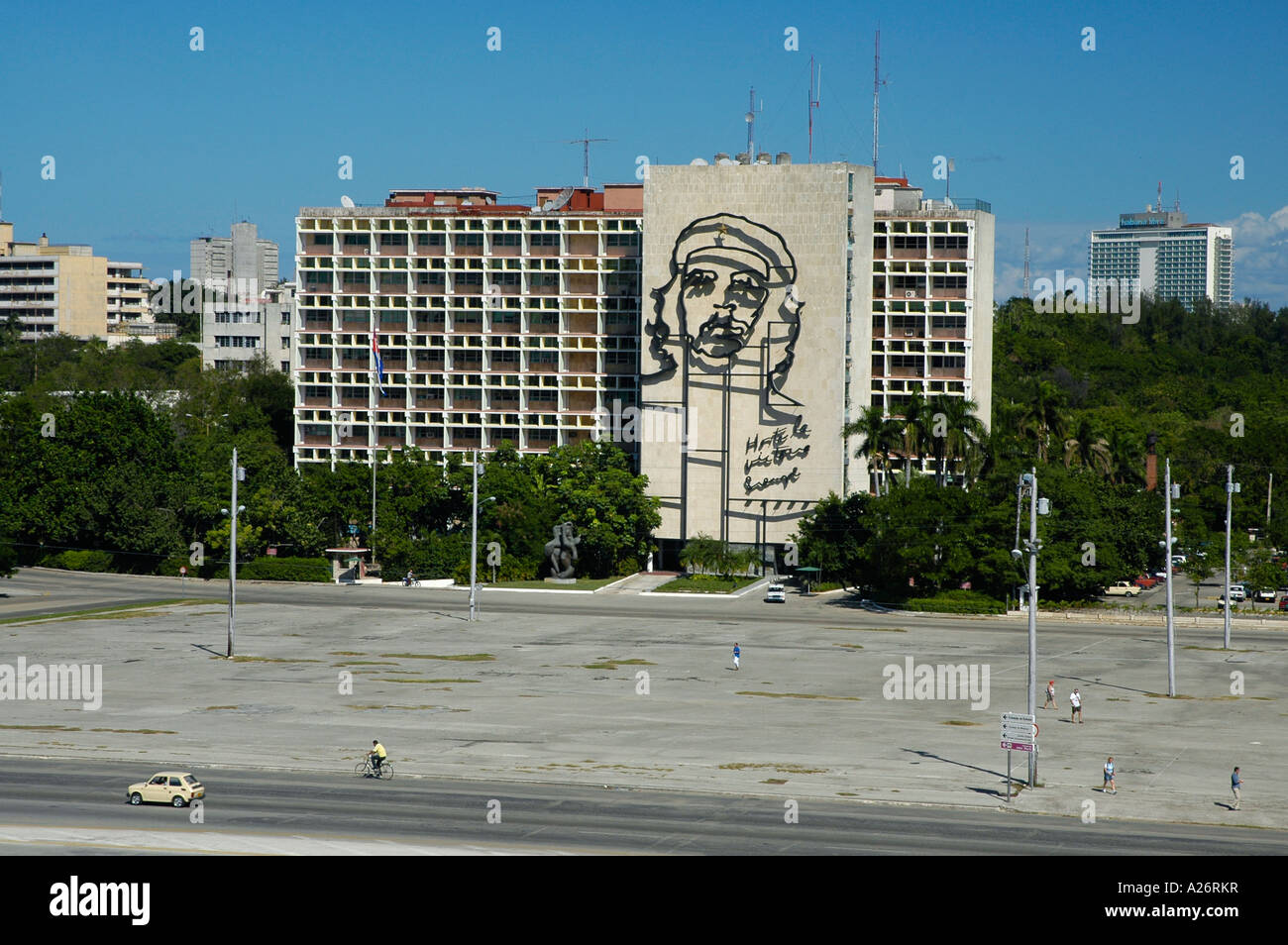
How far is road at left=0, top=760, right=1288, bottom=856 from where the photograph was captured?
1467 inches

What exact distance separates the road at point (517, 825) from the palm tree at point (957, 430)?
7099 cm

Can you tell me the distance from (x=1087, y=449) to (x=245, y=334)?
12072 cm

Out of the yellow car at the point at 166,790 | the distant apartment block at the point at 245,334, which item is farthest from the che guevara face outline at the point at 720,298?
the yellow car at the point at 166,790

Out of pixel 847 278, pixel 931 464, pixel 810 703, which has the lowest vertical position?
pixel 810 703

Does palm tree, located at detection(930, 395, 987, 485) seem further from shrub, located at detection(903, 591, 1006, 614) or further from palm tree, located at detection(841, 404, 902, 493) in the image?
shrub, located at detection(903, 591, 1006, 614)

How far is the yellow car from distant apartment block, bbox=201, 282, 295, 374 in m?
154

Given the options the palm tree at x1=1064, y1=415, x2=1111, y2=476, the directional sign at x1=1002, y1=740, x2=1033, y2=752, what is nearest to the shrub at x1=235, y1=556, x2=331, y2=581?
the palm tree at x1=1064, y1=415, x2=1111, y2=476

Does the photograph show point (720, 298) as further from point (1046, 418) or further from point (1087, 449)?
point (1087, 449)

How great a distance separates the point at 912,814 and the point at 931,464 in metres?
94.7

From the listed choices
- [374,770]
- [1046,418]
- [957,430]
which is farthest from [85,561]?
[1046,418]

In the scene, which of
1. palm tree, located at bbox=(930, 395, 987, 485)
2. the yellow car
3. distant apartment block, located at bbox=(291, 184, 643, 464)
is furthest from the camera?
distant apartment block, located at bbox=(291, 184, 643, 464)

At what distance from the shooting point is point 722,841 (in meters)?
38.2
